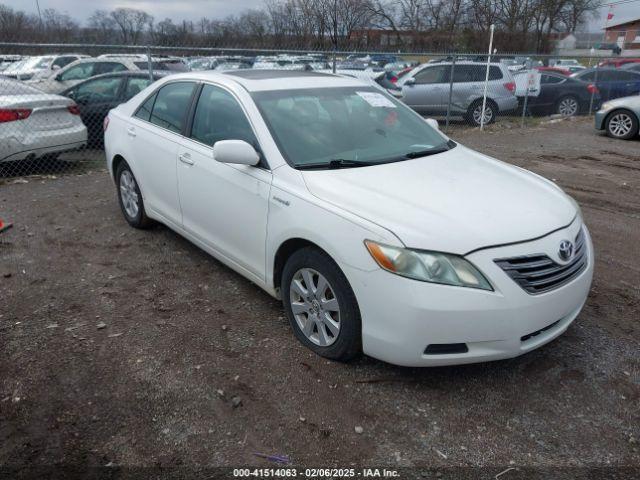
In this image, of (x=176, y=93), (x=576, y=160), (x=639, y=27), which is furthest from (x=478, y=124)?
(x=639, y=27)

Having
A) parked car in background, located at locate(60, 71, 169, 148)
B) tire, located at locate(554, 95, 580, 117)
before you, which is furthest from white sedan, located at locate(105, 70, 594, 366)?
tire, located at locate(554, 95, 580, 117)

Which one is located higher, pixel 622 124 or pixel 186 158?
pixel 186 158

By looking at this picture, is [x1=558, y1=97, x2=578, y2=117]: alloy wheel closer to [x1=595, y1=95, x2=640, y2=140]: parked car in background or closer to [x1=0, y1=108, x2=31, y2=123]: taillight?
[x1=595, y1=95, x2=640, y2=140]: parked car in background

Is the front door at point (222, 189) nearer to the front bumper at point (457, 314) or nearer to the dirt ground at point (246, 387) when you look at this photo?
the dirt ground at point (246, 387)

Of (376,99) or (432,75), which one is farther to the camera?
(432,75)

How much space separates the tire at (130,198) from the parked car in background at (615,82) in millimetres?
14138

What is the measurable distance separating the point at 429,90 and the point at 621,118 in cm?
416

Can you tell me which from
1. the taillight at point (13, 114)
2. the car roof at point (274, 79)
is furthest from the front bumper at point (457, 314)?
the taillight at point (13, 114)

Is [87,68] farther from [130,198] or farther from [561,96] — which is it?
[561,96]

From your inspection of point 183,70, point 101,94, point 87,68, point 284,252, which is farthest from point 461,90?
point 284,252

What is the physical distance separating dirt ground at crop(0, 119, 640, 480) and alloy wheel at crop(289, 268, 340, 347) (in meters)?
0.16

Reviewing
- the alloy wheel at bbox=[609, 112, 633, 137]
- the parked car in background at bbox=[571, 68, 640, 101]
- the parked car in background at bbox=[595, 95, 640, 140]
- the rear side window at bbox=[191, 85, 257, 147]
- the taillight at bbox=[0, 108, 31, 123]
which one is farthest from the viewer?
the parked car in background at bbox=[571, 68, 640, 101]

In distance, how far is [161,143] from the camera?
4.60 m

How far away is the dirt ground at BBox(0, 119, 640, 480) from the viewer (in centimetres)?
261
